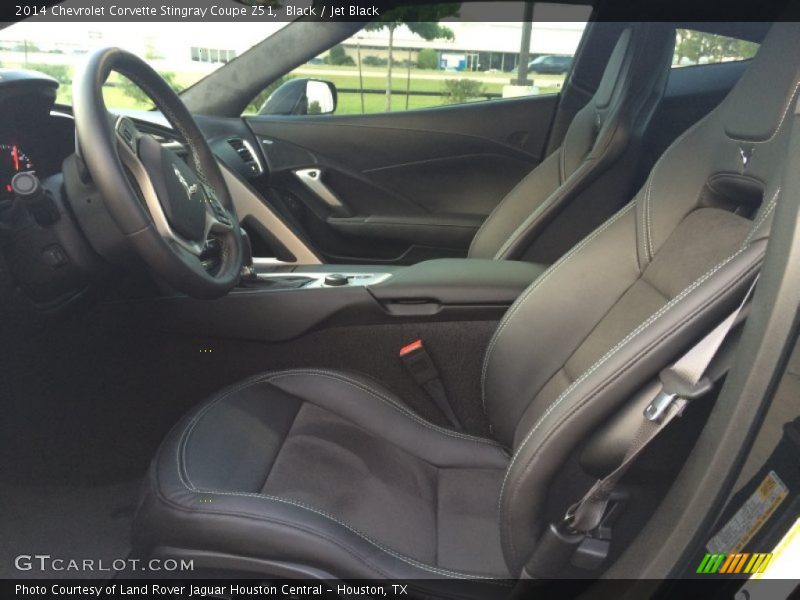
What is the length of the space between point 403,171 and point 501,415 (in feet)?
4.86

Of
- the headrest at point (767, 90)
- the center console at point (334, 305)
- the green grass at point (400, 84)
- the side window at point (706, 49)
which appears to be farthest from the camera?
the green grass at point (400, 84)

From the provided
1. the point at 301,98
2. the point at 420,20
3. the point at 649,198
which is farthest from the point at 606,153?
the point at 301,98

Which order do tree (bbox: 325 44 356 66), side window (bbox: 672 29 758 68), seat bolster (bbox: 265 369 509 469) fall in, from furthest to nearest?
tree (bbox: 325 44 356 66) < side window (bbox: 672 29 758 68) < seat bolster (bbox: 265 369 509 469)

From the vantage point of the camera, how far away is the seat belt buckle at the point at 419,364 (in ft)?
4.81

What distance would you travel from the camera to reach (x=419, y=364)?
1.47m

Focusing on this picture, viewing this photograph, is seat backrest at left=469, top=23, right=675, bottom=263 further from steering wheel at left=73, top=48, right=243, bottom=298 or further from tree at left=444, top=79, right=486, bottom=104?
steering wheel at left=73, top=48, right=243, bottom=298

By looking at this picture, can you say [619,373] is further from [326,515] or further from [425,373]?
[425,373]

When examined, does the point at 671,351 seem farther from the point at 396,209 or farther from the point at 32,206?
the point at 396,209

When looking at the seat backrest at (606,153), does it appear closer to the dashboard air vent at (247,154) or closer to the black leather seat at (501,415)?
the black leather seat at (501,415)

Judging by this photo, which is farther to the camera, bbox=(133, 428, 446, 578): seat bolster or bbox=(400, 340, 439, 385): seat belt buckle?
bbox=(400, 340, 439, 385): seat belt buckle

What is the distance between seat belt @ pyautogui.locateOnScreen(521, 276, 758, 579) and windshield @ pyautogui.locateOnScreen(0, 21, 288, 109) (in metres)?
0.92

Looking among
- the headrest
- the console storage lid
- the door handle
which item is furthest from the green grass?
the headrest

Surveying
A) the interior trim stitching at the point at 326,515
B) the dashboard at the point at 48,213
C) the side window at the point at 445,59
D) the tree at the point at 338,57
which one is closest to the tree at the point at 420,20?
the side window at the point at 445,59

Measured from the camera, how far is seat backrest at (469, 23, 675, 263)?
5.82ft
